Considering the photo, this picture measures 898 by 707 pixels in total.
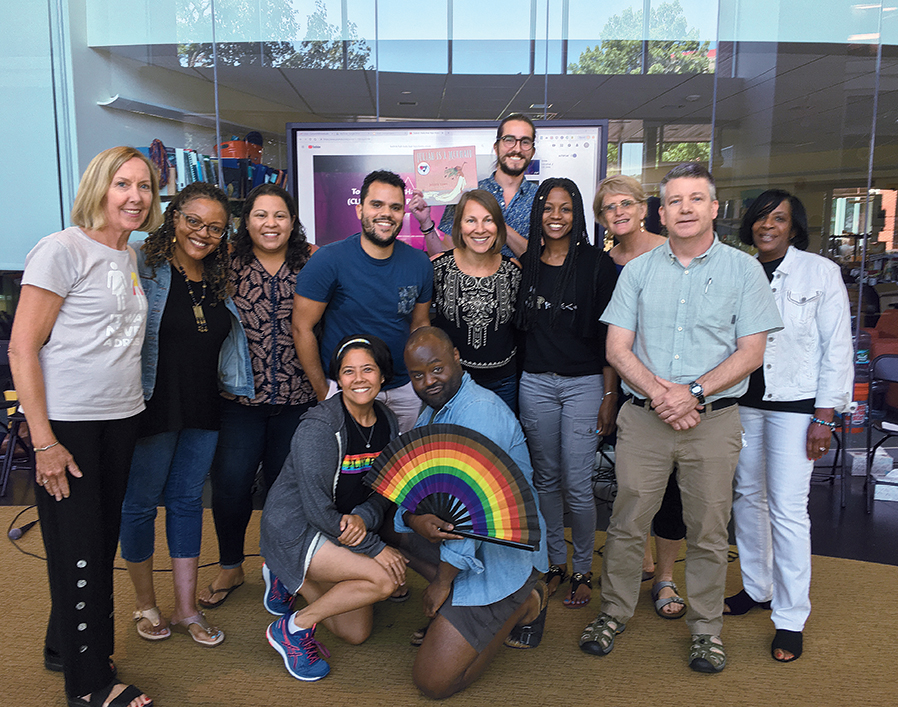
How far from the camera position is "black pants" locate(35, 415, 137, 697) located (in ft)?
6.27

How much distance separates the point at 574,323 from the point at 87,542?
1942mm

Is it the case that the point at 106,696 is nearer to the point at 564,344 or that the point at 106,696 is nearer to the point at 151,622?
the point at 151,622

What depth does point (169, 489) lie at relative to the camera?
247 centimetres

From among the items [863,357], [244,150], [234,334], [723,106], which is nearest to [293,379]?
[234,334]

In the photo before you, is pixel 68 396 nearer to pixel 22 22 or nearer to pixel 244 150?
pixel 244 150

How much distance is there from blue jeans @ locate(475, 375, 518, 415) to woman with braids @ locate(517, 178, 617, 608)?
7 centimetres

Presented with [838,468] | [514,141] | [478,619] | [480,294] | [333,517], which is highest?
[514,141]

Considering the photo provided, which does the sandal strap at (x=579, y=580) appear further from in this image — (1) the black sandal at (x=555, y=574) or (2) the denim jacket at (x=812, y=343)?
(2) the denim jacket at (x=812, y=343)

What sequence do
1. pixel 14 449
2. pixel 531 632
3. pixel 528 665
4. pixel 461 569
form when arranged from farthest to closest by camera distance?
1. pixel 14 449
2. pixel 531 632
3. pixel 528 665
4. pixel 461 569

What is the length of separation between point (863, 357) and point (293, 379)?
4.47 metres

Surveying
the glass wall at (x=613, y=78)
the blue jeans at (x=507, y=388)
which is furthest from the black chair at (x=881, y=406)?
the blue jeans at (x=507, y=388)

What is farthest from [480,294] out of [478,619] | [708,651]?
[708,651]

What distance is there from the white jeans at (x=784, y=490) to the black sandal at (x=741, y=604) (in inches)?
10.1

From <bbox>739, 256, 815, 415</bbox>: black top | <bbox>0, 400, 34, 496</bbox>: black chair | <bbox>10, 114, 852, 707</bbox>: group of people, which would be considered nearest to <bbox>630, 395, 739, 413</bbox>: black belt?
<bbox>10, 114, 852, 707</bbox>: group of people
